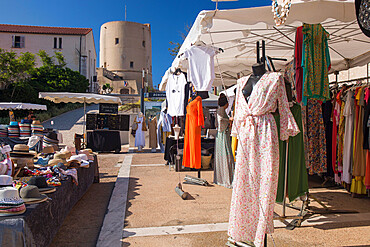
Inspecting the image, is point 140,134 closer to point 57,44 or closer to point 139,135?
point 139,135

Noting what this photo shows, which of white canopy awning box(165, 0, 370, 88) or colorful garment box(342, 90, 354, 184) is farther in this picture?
colorful garment box(342, 90, 354, 184)

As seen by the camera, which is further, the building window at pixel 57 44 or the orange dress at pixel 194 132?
the building window at pixel 57 44

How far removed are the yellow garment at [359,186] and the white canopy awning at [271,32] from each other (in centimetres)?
242

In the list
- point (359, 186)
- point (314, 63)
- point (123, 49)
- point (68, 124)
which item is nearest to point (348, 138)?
point (359, 186)

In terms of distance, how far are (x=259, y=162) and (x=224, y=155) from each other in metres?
3.00

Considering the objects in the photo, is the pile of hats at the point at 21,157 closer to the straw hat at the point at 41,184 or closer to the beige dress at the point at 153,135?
the straw hat at the point at 41,184

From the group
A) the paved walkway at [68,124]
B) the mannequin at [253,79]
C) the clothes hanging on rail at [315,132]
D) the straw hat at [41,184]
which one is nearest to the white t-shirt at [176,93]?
the clothes hanging on rail at [315,132]

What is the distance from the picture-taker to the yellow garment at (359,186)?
4.70 meters

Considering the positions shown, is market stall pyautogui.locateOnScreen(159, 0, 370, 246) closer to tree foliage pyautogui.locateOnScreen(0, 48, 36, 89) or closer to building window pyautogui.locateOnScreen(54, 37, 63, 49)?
tree foliage pyautogui.locateOnScreen(0, 48, 36, 89)

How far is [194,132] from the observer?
597cm

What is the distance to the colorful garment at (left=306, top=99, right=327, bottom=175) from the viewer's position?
5062mm

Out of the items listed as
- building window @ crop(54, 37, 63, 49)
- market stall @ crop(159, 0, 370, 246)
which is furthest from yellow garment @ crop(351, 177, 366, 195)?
building window @ crop(54, 37, 63, 49)

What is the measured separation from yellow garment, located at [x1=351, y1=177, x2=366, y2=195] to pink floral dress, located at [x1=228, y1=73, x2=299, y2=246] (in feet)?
8.96

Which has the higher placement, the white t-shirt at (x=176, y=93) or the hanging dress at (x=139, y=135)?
the white t-shirt at (x=176, y=93)
